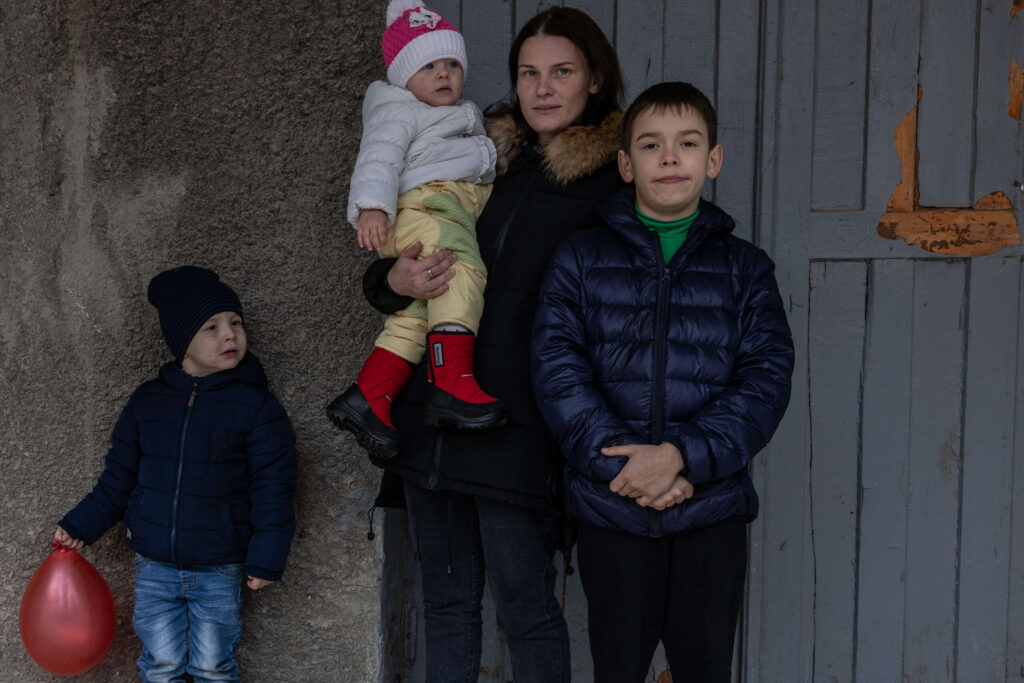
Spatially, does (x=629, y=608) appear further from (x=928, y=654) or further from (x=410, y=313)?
(x=928, y=654)

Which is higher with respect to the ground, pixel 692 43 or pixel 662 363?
pixel 692 43

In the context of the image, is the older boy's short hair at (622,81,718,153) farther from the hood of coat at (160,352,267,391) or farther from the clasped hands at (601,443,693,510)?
the hood of coat at (160,352,267,391)

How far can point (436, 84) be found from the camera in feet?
6.64

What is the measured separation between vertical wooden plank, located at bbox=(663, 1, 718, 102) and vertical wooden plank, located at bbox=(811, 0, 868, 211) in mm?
278

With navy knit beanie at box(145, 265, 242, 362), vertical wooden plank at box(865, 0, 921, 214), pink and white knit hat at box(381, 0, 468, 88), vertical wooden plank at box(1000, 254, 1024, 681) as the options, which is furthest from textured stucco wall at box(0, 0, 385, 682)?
vertical wooden plank at box(1000, 254, 1024, 681)

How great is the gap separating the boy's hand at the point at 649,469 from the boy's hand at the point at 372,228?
2.25ft

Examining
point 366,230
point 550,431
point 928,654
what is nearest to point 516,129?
point 366,230

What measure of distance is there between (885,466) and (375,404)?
1391mm

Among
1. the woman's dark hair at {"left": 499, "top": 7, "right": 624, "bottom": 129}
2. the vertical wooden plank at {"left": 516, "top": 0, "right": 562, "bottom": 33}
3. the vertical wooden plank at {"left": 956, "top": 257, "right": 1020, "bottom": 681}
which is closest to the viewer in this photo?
the woman's dark hair at {"left": 499, "top": 7, "right": 624, "bottom": 129}

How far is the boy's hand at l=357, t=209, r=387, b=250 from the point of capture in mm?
1863

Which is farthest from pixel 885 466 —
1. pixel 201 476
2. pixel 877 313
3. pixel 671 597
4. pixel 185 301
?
pixel 185 301

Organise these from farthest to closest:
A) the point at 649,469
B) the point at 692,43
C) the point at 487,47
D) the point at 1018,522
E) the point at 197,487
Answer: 1. the point at 487,47
2. the point at 692,43
3. the point at 1018,522
4. the point at 197,487
5. the point at 649,469

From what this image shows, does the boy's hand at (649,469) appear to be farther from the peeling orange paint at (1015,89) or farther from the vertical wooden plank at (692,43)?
the peeling orange paint at (1015,89)

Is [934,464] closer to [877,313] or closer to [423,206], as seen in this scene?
[877,313]
